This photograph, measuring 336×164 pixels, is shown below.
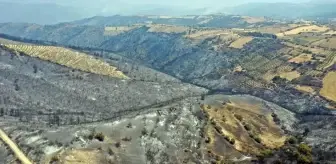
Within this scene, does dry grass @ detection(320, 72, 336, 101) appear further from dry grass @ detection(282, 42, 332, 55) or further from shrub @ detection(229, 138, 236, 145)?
shrub @ detection(229, 138, 236, 145)

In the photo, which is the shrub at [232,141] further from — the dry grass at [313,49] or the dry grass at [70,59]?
the dry grass at [313,49]

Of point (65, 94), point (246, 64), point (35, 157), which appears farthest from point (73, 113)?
point (246, 64)

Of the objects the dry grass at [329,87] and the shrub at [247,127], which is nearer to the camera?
the shrub at [247,127]

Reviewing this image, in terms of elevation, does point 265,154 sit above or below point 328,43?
below

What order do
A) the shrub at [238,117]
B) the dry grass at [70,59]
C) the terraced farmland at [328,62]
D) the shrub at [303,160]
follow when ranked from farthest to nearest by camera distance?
the dry grass at [70,59]
the terraced farmland at [328,62]
the shrub at [238,117]
the shrub at [303,160]

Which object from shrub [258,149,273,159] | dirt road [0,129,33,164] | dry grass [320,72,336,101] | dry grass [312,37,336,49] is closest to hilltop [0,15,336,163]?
dry grass [320,72,336,101]

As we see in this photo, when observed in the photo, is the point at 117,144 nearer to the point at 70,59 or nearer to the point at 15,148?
the point at 15,148

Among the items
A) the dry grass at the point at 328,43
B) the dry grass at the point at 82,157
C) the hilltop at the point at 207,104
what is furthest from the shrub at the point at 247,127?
the dry grass at the point at 328,43

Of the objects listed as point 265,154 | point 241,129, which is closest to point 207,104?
point 241,129
